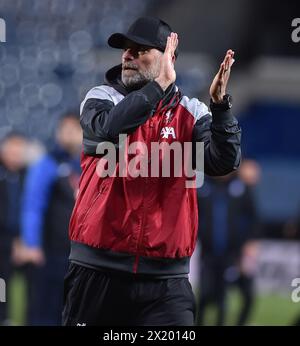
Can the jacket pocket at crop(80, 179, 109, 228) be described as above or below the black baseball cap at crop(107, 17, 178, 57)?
below

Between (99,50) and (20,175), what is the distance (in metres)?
9.62

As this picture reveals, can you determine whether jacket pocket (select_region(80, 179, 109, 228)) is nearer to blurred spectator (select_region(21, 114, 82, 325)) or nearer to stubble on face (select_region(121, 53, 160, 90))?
stubble on face (select_region(121, 53, 160, 90))

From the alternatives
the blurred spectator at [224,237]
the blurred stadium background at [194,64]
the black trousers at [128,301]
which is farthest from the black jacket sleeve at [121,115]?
the blurred stadium background at [194,64]

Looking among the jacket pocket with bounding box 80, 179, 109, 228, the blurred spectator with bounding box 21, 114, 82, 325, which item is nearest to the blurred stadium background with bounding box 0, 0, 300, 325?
the blurred spectator with bounding box 21, 114, 82, 325

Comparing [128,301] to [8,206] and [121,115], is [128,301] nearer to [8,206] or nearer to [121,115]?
[121,115]

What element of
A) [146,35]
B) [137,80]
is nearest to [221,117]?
[137,80]

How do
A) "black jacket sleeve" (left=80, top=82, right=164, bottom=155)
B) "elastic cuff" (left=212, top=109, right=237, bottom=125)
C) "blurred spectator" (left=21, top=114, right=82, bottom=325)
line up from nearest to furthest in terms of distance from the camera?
"black jacket sleeve" (left=80, top=82, right=164, bottom=155)
"elastic cuff" (left=212, top=109, right=237, bottom=125)
"blurred spectator" (left=21, top=114, right=82, bottom=325)

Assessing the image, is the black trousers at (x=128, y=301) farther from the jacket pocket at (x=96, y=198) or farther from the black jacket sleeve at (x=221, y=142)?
the black jacket sleeve at (x=221, y=142)

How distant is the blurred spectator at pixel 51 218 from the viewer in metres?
9.42

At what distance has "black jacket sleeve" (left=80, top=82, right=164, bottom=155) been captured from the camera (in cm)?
505

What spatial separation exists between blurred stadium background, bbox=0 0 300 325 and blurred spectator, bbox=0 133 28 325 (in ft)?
24.7

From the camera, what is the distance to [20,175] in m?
11.2
